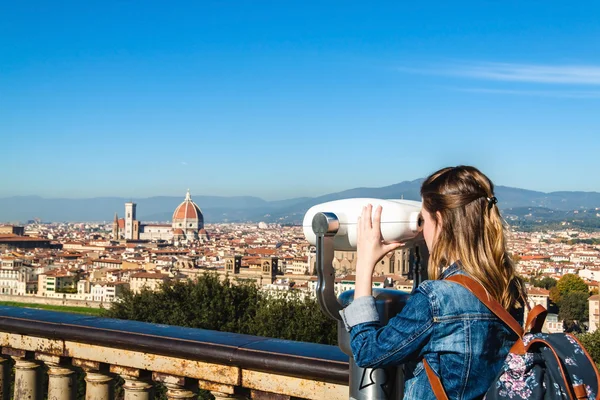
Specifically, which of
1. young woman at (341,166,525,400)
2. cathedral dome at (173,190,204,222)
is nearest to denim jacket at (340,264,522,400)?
young woman at (341,166,525,400)

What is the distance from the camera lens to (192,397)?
1.78 metres

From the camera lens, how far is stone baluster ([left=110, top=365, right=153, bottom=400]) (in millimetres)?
1822

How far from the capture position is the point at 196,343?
5.73 ft

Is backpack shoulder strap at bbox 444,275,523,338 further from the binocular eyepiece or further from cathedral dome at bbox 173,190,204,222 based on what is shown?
cathedral dome at bbox 173,190,204,222

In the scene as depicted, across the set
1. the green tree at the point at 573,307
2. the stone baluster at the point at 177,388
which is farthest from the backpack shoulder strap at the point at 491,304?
the green tree at the point at 573,307

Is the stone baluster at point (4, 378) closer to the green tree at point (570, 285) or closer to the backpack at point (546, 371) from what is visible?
the backpack at point (546, 371)

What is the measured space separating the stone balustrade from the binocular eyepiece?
407 mm

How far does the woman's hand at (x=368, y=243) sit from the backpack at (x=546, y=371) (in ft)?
0.84

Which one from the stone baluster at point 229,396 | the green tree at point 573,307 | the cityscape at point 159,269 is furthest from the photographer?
the cityscape at point 159,269

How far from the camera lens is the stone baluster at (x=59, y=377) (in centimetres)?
197

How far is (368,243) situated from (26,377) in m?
1.29

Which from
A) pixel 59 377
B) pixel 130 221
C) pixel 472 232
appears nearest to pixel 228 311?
pixel 59 377

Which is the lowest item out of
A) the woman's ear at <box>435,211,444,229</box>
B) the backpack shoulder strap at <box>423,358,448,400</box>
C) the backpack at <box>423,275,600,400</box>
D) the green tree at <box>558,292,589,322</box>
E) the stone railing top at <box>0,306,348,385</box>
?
the green tree at <box>558,292,589,322</box>

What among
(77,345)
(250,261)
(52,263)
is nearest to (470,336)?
(77,345)
